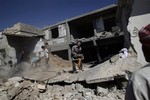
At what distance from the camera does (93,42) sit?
15.8 metres

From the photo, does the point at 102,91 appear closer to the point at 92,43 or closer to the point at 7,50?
the point at 92,43

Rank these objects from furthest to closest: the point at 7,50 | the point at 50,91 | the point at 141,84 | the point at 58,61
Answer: the point at 58,61
the point at 7,50
the point at 50,91
the point at 141,84

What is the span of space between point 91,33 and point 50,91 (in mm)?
12296

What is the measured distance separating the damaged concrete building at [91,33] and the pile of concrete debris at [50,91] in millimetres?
6884

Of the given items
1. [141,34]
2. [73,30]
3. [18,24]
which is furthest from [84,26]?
[141,34]

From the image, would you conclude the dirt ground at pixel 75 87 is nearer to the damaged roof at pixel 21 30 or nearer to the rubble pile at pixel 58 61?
the damaged roof at pixel 21 30

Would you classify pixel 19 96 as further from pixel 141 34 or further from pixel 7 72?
pixel 141 34

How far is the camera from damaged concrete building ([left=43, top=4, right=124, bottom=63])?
15.5 m

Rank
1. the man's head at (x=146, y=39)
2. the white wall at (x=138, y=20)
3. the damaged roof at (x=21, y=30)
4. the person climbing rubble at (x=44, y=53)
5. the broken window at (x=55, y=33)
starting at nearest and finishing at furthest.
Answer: the man's head at (x=146, y=39), the white wall at (x=138, y=20), the damaged roof at (x=21, y=30), the person climbing rubble at (x=44, y=53), the broken window at (x=55, y=33)

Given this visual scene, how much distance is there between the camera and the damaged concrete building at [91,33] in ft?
50.8

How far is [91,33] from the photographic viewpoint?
2053cm

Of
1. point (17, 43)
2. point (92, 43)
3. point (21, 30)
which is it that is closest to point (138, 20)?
point (92, 43)

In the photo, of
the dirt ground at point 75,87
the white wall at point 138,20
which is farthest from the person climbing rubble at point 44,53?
the white wall at point 138,20

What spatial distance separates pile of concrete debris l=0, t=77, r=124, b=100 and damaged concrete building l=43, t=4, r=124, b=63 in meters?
6.88
